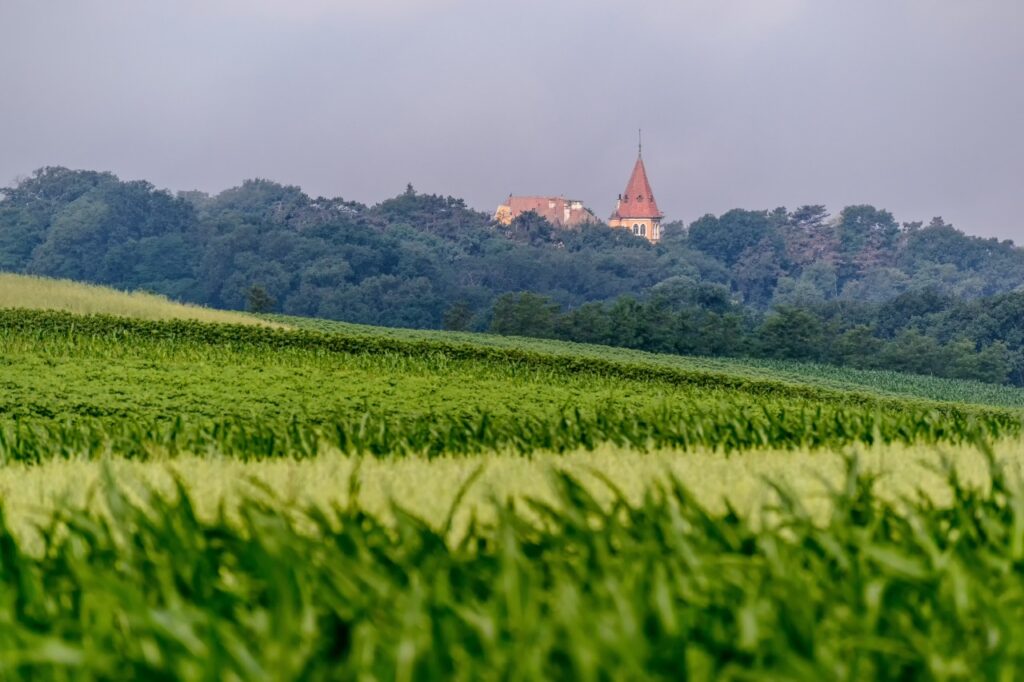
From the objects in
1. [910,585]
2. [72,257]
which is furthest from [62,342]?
[72,257]

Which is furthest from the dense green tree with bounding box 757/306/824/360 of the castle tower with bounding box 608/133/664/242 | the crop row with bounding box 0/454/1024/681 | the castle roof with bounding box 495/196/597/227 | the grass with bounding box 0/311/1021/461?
the castle tower with bounding box 608/133/664/242

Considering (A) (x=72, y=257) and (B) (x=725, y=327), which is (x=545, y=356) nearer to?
(B) (x=725, y=327)

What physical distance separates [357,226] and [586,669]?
76435 millimetres

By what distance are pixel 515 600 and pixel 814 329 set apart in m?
52.5

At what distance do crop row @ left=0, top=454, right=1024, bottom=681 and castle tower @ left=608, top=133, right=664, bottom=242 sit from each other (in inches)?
4957

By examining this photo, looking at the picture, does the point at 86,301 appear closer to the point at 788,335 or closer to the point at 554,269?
the point at 788,335

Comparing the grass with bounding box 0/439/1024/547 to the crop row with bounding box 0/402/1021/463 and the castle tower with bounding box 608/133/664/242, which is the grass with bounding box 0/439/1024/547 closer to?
the crop row with bounding box 0/402/1021/463

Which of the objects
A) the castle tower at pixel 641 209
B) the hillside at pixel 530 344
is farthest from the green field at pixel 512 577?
the castle tower at pixel 641 209

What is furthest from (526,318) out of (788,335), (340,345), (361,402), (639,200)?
(639,200)

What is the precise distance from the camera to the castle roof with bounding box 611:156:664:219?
420 feet

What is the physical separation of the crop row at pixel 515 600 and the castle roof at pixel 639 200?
126 m

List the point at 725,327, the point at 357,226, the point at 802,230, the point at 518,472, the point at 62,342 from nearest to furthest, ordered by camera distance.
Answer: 1. the point at 518,472
2. the point at 62,342
3. the point at 725,327
4. the point at 357,226
5. the point at 802,230

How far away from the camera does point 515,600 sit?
229 centimetres

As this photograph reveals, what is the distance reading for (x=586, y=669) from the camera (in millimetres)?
1959
